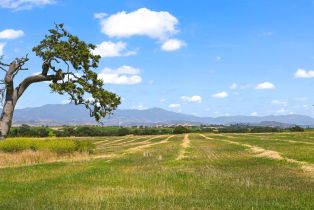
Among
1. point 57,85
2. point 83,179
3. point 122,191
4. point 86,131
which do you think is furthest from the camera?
point 86,131

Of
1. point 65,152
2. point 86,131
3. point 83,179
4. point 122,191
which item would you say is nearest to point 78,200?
point 122,191

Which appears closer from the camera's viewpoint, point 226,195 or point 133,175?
point 226,195

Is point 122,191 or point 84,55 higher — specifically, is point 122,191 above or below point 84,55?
below

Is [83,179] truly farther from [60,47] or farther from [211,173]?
[60,47]

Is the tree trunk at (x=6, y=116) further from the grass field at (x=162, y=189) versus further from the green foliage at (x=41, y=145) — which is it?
the grass field at (x=162, y=189)

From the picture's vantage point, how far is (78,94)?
5000 centimetres

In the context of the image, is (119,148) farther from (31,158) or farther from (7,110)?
(31,158)

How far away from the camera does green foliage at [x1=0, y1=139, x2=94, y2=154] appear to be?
143ft

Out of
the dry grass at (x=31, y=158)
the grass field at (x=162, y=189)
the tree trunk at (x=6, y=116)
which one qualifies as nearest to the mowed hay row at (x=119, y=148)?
the dry grass at (x=31, y=158)

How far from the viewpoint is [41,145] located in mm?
44781

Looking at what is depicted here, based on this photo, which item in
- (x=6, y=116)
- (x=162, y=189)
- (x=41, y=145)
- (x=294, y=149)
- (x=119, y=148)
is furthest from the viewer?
(x=119, y=148)

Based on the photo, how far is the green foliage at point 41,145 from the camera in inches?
1710

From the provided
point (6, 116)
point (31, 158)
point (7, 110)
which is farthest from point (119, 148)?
point (31, 158)

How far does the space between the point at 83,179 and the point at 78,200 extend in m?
7.09
